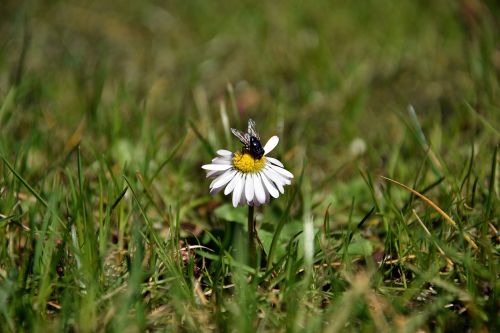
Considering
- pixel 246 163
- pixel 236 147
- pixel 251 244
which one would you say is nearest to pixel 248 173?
pixel 246 163

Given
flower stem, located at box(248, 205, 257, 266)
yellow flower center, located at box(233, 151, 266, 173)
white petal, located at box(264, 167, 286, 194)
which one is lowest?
flower stem, located at box(248, 205, 257, 266)

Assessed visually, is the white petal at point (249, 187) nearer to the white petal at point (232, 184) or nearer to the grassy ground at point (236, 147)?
the white petal at point (232, 184)

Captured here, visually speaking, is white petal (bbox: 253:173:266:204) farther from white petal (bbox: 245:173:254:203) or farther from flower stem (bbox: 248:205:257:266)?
flower stem (bbox: 248:205:257:266)

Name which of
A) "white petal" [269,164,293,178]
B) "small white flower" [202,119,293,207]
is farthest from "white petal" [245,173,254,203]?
"white petal" [269,164,293,178]

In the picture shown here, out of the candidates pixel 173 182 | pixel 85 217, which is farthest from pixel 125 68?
pixel 85 217

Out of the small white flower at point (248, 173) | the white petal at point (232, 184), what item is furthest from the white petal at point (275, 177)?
the white petal at point (232, 184)

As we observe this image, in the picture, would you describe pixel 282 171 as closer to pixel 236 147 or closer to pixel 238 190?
pixel 238 190

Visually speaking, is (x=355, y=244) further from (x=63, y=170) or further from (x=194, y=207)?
(x=63, y=170)
